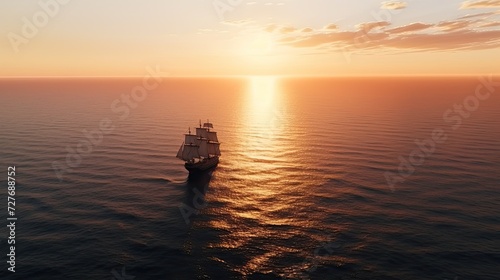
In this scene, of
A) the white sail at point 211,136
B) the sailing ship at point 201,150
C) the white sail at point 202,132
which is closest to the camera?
the sailing ship at point 201,150

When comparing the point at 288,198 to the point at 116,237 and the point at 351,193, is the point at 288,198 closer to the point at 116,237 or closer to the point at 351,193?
the point at 351,193

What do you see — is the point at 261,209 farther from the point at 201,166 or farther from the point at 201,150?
the point at 201,150

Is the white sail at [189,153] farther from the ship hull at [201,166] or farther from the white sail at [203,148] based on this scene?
the ship hull at [201,166]

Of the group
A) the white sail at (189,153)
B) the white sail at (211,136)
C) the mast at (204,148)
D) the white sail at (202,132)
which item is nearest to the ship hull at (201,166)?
the mast at (204,148)

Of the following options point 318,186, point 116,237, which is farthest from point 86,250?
point 318,186

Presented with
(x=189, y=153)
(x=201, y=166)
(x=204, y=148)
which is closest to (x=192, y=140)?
(x=204, y=148)

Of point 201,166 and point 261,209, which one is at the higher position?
point 201,166

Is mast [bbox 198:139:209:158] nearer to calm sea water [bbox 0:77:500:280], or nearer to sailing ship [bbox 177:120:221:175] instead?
sailing ship [bbox 177:120:221:175]

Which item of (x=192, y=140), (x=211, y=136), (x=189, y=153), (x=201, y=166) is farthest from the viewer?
(x=211, y=136)

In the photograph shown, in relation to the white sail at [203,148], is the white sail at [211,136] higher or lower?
higher

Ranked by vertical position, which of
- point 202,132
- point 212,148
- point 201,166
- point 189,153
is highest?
point 202,132
